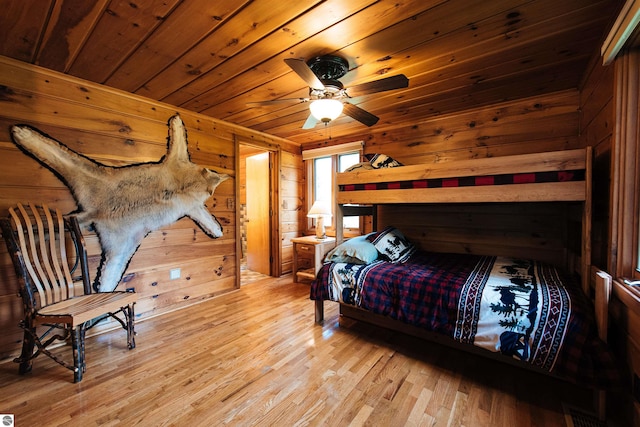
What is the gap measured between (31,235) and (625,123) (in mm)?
3663

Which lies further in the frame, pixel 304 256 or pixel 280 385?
pixel 304 256

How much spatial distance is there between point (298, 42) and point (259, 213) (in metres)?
2.93

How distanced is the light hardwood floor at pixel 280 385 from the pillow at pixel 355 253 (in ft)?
2.07

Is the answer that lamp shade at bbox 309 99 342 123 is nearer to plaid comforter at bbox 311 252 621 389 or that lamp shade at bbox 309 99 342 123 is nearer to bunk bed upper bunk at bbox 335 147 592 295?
bunk bed upper bunk at bbox 335 147 592 295

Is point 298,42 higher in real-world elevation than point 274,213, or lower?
higher

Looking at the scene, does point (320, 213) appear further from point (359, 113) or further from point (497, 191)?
point (497, 191)

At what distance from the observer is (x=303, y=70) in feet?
4.93

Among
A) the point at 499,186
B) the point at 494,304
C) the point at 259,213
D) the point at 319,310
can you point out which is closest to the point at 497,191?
the point at 499,186

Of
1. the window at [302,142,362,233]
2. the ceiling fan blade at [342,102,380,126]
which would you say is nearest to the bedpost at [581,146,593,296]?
the ceiling fan blade at [342,102,380,126]

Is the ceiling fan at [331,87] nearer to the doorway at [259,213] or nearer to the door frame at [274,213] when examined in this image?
the door frame at [274,213]

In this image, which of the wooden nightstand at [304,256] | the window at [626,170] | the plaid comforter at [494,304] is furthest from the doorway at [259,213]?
the window at [626,170]

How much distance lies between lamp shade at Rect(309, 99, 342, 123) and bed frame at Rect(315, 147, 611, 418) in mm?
751

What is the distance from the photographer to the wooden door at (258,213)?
4109mm

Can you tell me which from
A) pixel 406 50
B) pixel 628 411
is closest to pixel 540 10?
pixel 406 50
